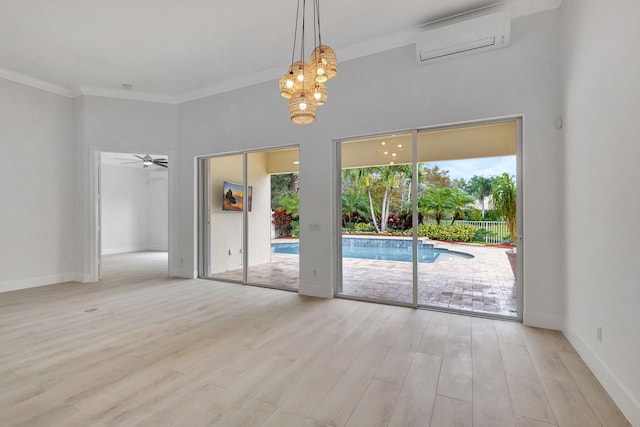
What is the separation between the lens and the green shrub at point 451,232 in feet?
13.6

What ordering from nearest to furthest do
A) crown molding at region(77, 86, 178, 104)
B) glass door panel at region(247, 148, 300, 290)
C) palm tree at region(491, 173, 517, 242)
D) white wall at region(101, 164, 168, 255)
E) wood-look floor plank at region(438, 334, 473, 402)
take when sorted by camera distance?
wood-look floor plank at region(438, 334, 473, 402) < palm tree at region(491, 173, 517, 242) < glass door panel at region(247, 148, 300, 290) < crown molding at region(77, 86, 178, 104) < white wall at region(101, 164, 168, 255)

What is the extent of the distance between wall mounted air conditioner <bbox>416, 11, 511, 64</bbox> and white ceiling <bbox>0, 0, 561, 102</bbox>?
7.5 inches

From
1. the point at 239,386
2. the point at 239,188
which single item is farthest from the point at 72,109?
the point at 239,386

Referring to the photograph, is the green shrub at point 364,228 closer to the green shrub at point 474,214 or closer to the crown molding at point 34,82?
the green shrub at point 474,214

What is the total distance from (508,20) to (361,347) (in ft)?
12.1

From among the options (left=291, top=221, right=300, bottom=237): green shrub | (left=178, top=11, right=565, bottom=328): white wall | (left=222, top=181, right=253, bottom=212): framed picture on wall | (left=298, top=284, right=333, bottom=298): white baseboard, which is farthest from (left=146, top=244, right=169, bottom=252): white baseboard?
(left=298, top=284, right=333, bottom=298): white baseboard

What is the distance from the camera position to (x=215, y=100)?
554 cm

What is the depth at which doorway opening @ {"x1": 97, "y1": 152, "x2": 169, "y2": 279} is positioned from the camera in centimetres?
963

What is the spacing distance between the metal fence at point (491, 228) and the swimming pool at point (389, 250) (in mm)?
466

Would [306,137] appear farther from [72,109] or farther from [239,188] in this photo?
[72,109]

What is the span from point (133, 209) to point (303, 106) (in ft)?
33.3

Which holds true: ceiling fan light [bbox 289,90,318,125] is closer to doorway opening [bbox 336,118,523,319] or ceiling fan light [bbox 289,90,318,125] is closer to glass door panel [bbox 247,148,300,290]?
doorway opening [bbox 336,118,523,319]

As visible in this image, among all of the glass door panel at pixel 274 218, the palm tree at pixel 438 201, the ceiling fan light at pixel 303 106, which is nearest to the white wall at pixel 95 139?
the glass door panel at pixel 274 218

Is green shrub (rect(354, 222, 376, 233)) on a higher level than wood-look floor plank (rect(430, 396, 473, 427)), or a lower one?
higher
